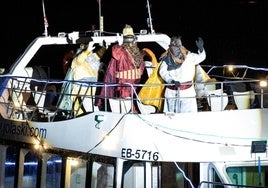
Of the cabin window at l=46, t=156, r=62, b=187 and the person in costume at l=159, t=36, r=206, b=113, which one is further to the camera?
the cabin window at l=46, t=156, r=62, b=187

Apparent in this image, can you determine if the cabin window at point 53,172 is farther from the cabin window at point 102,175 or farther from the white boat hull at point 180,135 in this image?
the white boat hull at point 180,135

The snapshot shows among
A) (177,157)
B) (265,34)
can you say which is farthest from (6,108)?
(265,34)

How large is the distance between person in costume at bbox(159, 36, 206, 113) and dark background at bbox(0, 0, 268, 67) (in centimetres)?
2279

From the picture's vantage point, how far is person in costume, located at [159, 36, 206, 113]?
705 centimetres

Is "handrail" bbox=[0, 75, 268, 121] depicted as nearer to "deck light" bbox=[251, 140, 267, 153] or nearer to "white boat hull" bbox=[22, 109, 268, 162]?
"white boat hull" bbox=[22, 109, 268, 162]

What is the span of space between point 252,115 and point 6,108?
169 inches

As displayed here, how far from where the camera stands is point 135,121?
21.6 ft

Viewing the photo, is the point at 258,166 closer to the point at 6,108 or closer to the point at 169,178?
the point at 169,178

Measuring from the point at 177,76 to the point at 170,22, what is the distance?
3118cm

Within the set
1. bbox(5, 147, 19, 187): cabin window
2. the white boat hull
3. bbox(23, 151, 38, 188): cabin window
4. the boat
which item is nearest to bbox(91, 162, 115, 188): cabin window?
the boat

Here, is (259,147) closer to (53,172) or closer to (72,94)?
(72,94)

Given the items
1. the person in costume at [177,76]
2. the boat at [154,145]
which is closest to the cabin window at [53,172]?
the boat at [154,145]

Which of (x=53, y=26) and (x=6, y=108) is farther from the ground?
(x=53, y=26)

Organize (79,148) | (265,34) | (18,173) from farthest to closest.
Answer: (265,34) → (18,173) → (79,148)
